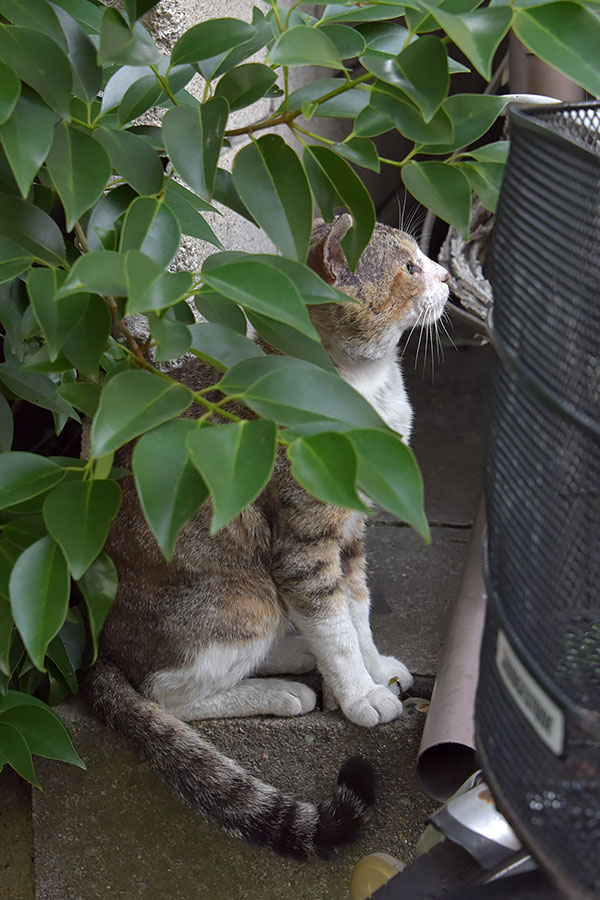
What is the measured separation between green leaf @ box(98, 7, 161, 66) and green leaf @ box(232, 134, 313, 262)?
0.48ft

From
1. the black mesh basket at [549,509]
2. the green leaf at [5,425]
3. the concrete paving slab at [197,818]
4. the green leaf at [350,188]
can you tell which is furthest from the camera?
the concrete paving slab at [197,818]

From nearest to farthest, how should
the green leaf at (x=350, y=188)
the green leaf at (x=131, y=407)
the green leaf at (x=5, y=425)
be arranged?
the green leaf at (x=131, y=407), the green leaf at (x=350, y=188), the green leaf at (x=5, y=425)

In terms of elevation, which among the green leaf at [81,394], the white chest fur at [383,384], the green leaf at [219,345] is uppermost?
the green leaf at [219,345]

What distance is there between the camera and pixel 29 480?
3.18 ft

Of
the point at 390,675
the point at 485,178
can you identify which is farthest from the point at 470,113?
the point at 390,675

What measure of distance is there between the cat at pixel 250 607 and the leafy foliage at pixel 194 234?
504mm

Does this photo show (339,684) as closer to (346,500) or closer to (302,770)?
(302,770)

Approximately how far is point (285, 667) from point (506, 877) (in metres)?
1.27

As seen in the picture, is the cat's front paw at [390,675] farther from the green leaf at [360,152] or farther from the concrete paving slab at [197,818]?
the green leaf at [360,152]

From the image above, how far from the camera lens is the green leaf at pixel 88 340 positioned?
977 mm

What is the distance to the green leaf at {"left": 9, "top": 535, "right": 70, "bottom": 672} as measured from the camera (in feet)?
2.98

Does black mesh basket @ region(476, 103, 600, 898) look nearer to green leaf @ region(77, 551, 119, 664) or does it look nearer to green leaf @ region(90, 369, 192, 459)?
green leaf @ region(90, 369, 192, 459)

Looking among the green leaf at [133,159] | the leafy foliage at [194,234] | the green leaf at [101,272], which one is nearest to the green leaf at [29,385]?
the leafy foliage at [194,234]

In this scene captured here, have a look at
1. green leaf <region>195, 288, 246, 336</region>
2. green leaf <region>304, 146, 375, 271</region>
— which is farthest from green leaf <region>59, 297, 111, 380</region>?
green leaf <region>304, 146, 375, 271</region>
